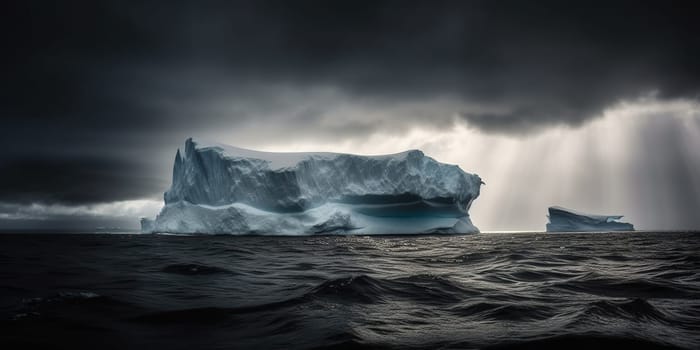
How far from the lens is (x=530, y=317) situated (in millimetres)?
4969

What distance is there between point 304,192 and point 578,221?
47.1 metres

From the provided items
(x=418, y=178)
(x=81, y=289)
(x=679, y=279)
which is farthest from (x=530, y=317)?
(x=418, y=178)

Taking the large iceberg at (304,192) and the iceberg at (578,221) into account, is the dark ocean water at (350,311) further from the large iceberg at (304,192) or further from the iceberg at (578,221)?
the iceberg at (578,221)

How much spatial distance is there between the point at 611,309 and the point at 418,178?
38541 millimetres

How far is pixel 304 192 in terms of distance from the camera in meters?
41.9

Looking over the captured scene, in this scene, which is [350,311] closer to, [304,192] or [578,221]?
[304,192]

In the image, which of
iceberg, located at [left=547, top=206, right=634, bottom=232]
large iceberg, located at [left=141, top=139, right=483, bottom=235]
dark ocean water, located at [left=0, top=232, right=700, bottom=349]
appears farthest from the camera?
iceberg, located at [left=547, top=206, right=634, bottom=232]

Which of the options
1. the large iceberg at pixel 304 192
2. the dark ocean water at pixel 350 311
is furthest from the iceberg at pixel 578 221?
the dark ocean water at pixel 350 311

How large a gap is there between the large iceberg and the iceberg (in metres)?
24.1

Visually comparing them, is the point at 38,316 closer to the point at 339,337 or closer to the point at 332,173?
the point at 339,337

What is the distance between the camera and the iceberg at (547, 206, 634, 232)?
205ft

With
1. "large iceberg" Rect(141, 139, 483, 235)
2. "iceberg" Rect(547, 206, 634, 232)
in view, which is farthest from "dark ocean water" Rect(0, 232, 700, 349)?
"iceberg" Rect(547, 206, 634, 232)

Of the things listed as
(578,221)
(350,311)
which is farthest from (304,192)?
(578,221)

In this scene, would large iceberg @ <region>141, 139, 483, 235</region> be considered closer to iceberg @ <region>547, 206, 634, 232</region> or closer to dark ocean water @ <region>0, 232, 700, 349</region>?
iceberg @ <region>547, 206, 634, 232</region>
